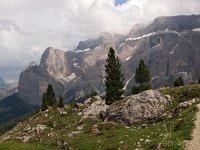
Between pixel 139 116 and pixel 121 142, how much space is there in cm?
2166

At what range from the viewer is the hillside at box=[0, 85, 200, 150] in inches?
1937

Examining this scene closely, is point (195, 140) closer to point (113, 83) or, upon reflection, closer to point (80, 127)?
point (80, 127)

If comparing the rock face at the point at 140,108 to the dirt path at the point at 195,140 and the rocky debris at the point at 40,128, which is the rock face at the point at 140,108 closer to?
the rocky debris at the point at 40,128

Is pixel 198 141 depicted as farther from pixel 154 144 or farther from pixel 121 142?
pixel 121 142

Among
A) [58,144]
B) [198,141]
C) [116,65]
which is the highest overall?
[116,65]

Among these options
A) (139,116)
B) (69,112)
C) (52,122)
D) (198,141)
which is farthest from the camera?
(69,112)

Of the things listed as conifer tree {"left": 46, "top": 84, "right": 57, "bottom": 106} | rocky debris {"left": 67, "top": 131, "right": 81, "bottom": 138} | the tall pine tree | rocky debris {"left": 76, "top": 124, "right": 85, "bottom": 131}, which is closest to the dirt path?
rocky debris {"left": 67, "top": 131, "right": 81, "bottom": 138}

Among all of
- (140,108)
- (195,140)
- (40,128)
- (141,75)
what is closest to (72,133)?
(140,108)

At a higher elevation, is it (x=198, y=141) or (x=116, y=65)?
(x=116, y=65)

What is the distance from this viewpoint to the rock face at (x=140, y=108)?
73019 millimetres

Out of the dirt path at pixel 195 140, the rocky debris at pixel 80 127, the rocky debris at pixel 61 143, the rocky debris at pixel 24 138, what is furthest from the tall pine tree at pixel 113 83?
the dirt path at pixel 195 140

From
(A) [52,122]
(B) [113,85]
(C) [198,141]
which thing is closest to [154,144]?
(C) [198,141]

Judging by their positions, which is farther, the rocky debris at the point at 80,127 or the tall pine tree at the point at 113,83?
the tall pine tree at the point at 113,83

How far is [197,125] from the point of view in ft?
157
